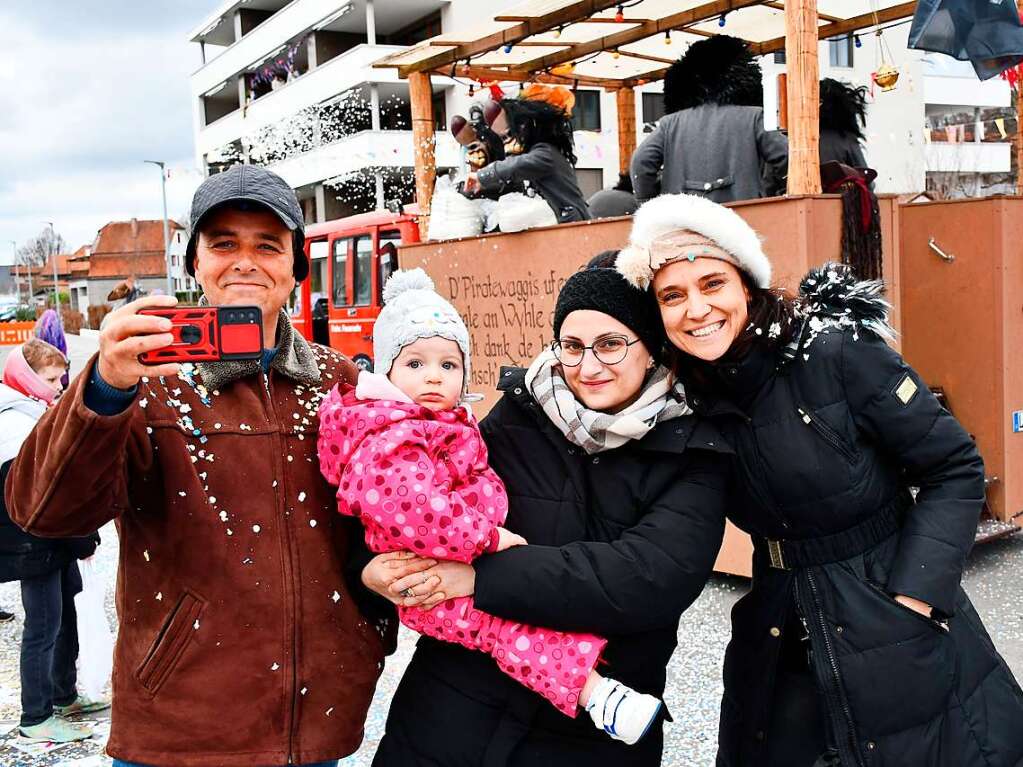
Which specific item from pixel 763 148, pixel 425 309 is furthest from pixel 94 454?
pixel 763 148

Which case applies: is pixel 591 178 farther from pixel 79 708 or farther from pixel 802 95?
pixel 79 708

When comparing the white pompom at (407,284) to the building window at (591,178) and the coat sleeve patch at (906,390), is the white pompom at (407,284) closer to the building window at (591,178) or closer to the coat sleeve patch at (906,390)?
the coat sleeve patch at (906,390)

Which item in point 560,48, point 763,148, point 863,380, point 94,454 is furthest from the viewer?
point 560,48

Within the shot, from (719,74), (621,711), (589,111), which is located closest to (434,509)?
(621,711)

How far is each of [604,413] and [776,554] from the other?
0.59 m

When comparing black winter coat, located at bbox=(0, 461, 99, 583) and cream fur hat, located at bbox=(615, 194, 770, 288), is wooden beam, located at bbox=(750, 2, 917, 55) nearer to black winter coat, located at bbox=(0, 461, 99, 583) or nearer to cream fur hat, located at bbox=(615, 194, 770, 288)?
cream fur hat, located at bbox=(615, 194, 770, 288)

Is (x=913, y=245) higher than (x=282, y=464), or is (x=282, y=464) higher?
(x=913, y=245)

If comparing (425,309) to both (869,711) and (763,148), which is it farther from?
(763,148)

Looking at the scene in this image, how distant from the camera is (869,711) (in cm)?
198

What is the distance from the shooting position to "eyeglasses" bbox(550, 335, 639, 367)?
6.50 ft

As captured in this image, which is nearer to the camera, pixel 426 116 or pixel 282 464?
pixel 282 464

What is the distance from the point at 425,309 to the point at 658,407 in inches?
22.2

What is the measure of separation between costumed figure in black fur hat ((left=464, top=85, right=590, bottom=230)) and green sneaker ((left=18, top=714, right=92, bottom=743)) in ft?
12.8

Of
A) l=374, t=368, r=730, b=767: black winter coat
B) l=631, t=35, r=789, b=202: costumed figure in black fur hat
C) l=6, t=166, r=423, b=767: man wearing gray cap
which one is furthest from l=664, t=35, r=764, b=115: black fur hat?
l=6, t=166, r=423, b=767: man wearing gray cap
